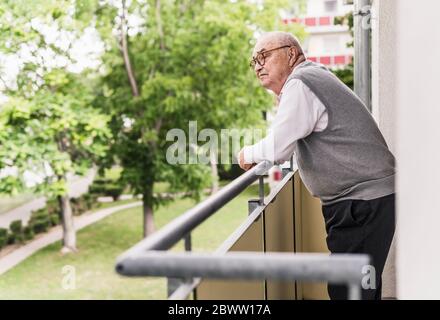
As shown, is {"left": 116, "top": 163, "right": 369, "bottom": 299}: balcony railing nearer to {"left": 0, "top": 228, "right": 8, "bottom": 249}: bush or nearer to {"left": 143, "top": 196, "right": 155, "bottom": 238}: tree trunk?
{"left": 143, "top": 196, "right": 155, "bottom": 238}: tree trunk

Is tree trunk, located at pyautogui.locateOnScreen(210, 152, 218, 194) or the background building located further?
the background building

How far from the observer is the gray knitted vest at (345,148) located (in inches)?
66.1

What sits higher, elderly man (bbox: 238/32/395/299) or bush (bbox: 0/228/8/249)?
elderly man (bbox: 238/32/395/299)

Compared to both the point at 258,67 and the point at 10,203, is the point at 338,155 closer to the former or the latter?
the point at 258,67

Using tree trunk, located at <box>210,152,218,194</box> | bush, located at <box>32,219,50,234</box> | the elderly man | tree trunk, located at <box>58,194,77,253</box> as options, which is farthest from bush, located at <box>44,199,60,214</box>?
the elderly man

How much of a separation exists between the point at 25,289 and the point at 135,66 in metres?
6.78

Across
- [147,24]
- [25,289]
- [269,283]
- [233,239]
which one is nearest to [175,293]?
[233,239]

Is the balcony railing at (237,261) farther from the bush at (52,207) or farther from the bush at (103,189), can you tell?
the bush at (103,189)

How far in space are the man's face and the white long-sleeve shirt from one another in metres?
0.15

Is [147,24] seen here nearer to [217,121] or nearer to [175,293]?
[217,121]

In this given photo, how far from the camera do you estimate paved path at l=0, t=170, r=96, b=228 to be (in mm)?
18719

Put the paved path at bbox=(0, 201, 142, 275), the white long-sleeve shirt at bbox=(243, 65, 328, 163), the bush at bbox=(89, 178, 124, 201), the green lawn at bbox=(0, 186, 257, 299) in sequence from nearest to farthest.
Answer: the white long-sleeve shirt at bbox=(243, 65, 328, 163)
the green lawn at bbox=(0, 186, 257, 299)
the paved path at bbox=(0, 201, 142, 275)
the bush at bbox=(89, 178, 124, 201)

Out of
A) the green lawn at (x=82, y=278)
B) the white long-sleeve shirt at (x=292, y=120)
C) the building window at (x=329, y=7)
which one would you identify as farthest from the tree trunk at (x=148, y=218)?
the building window at (x=329, y=7)

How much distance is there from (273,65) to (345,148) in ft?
1.10
